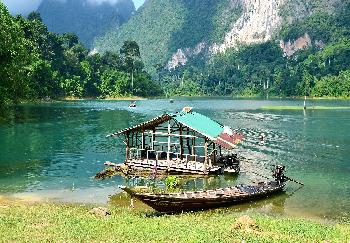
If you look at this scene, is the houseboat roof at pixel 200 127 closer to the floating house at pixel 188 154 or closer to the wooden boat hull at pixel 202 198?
the floating house at pixel 188 154

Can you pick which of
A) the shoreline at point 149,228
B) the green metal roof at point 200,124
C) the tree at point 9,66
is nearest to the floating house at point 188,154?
the green metal roof at point 200,124

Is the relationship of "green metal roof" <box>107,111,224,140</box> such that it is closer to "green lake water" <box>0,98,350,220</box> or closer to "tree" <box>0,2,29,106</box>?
"green lake water" <box>0,98,350,220</box>

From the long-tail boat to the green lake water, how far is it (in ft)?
2.08

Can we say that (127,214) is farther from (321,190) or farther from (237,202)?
(321,190)

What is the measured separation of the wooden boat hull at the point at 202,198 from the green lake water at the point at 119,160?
0.65m

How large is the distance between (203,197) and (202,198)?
0.16 metres

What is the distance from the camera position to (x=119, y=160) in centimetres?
4534

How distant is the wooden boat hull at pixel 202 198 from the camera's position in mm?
24922

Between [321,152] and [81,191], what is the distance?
28960mm

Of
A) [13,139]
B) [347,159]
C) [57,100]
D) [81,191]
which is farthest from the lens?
[57,100]

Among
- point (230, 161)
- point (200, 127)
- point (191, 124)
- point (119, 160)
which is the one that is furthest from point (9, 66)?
point (230, 161)

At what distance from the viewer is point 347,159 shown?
4653 centimetres

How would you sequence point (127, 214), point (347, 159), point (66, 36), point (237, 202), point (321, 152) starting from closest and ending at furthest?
1. point (127, 214)
2. point (237, 202)
3. point (347, 159)
4. point (321, 152)
5. point (66, 36)

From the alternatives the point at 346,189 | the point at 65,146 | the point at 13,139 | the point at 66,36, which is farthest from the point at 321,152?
the point at 66,36
